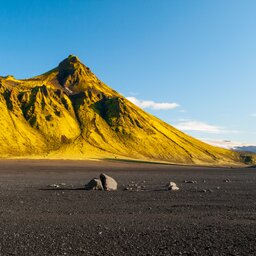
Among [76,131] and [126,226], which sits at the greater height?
[76,131]

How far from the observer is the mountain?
15400cm

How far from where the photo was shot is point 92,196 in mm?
27469

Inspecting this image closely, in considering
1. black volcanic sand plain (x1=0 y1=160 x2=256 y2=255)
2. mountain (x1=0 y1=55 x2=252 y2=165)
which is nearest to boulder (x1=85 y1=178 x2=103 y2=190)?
black volcanic sand plain (x1=0 y1=160 x2=256 y2=255)

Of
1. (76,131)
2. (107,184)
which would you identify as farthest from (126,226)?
(76,131)

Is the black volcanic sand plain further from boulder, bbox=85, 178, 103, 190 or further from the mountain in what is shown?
the mountain

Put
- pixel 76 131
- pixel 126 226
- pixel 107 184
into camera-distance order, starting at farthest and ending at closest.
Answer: pixel 76 131 → pixel 107 184 → pixel 126 226

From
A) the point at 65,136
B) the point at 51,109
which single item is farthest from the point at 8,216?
the point at 51,109

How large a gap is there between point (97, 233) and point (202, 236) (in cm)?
400

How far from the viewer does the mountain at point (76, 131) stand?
15400 centimetres

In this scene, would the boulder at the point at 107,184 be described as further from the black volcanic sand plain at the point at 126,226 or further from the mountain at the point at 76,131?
the mountain at the point at 76,131

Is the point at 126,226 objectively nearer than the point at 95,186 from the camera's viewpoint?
Yes

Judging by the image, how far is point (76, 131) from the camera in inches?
6900

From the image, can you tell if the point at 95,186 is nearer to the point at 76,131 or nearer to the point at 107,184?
the point at 107,184

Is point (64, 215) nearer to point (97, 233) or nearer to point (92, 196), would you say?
point (97, 233)
